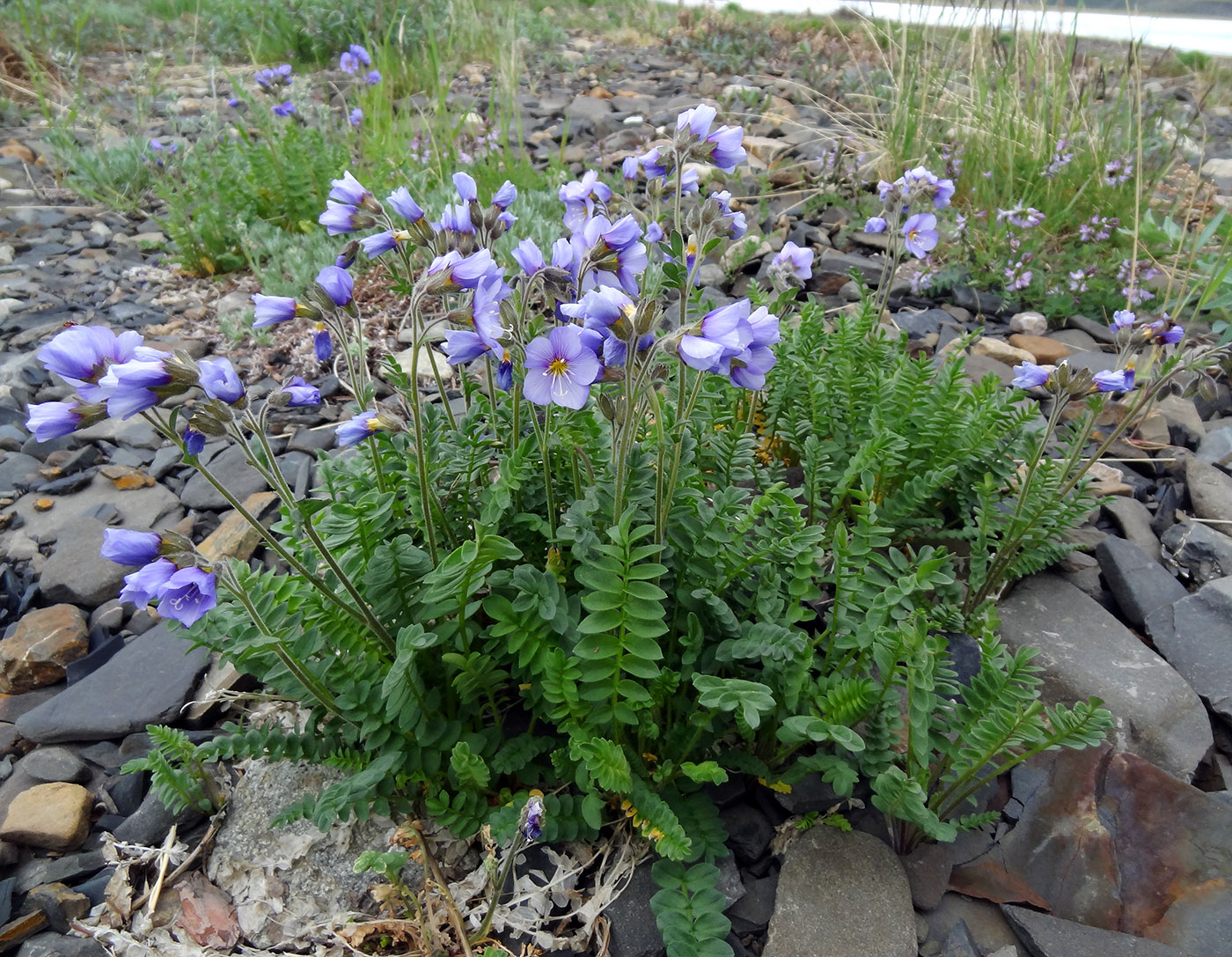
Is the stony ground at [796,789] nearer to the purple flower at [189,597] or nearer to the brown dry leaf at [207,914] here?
the brown dry leaf at [207,914]

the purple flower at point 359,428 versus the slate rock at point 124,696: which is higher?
the purple flower at point 359,428

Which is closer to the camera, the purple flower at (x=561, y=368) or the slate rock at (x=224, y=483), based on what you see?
the purple flower at (x=561, y=368)

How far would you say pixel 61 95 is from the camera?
7723mm

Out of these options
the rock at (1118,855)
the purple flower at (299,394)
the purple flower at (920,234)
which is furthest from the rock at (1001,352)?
the purple flower at (299,394)

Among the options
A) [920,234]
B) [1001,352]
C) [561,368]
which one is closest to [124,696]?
[561,368]

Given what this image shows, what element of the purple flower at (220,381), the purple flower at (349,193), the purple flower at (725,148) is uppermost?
the purple flower at (725,148)

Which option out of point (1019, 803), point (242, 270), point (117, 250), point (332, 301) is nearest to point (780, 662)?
point (1019, 803)

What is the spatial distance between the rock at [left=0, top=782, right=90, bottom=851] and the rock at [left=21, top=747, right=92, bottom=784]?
5 centimetres

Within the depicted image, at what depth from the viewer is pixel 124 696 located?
2.40m

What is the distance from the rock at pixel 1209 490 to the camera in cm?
304

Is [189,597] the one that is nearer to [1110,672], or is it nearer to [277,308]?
[277,308]

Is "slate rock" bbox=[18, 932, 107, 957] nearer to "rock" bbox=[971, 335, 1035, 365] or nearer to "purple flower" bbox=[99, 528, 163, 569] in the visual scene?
"purple flower" bbox=[99, 528, 163, 569]

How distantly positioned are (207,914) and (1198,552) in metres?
3.21

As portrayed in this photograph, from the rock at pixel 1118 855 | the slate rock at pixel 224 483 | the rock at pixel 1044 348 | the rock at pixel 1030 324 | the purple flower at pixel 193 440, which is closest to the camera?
the purple flower at pixel 193 440
